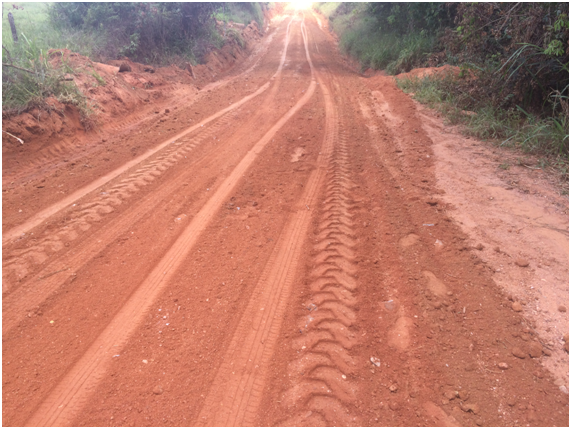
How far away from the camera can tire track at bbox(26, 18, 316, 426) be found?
7.56 ft

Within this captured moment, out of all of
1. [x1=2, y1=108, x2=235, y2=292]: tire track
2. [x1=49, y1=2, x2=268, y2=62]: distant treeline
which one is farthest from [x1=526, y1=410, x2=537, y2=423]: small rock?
[x1=49, y1=2, x2=268, y2=62]: distant treeline

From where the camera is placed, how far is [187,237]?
3.95 meters

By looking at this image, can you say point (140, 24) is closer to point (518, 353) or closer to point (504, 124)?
point (504, 124)

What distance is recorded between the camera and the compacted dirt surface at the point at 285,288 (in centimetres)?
228

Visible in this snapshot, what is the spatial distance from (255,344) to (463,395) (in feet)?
5.03

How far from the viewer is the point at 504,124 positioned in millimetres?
5941

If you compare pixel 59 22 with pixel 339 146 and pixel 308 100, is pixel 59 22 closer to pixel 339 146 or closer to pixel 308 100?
pixel 308 100

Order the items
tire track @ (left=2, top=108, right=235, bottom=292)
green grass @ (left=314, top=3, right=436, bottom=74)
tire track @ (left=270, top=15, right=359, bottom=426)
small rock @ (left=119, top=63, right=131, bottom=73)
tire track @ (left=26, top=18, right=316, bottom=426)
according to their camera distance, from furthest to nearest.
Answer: green grass @ (left=314, top=3, right=436, bottom=74), small rock @ (left=119, top=63, right=131, bottom=73), tire track @ (left=2, top=108, right=235, bottom=292), tire track @ (left=26, top=18, right=316, bottom=426), tire track @ (left=270, top=15, right=359, bottom=426)

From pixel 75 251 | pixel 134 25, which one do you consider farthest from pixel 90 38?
pixel 75 251

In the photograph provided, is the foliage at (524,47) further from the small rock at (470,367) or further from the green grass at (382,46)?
the small rock at (470,367)

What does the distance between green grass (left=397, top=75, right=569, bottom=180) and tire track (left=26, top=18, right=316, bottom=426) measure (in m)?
4.88

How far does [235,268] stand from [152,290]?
33.0 inches

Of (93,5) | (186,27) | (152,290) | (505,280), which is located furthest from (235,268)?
(186,27)

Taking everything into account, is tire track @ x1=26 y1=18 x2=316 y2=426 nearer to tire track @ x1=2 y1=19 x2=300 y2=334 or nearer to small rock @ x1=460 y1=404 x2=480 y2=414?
tire track @ x1=2 y1=19 x2=300 y2=334
